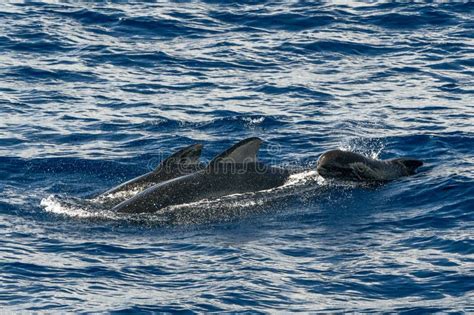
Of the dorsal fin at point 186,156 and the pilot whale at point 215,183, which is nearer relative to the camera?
the pilot whale at point 215,183

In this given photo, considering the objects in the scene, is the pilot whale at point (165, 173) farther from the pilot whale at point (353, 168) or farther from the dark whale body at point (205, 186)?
Result: the pilot whale at point (353, 168)

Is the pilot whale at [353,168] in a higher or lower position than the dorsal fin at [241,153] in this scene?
lower

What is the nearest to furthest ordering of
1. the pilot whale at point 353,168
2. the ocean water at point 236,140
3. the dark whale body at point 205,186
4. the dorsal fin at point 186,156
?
the ocean water at point 236,140, the dark whale body at point 205,186, the pilot whale at point 353,168, the dorsal fin at point 186,156

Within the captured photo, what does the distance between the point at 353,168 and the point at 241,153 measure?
2.13 meters

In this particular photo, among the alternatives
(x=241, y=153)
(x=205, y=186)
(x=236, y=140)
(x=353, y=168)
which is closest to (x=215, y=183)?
(x=205, y=186)

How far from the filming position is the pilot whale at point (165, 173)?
1981 centimetres

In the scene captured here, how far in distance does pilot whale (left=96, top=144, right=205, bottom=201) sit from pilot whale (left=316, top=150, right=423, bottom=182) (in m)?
2.28

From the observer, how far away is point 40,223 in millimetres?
18422

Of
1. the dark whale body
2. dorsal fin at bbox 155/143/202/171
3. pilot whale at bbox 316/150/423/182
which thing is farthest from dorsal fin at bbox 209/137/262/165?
pilot whale at bbox 316/150/423/182

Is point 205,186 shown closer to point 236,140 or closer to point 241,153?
point 241,153

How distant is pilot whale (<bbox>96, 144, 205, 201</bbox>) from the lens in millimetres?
19812

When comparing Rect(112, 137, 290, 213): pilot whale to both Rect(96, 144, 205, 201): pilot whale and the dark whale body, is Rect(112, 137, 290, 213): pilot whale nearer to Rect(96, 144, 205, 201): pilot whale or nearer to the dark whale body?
the dark whale body

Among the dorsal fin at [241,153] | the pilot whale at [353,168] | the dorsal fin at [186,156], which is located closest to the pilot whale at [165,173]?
the dorsal fin at [186,156]

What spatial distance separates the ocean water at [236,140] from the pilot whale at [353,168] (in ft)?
0.82
